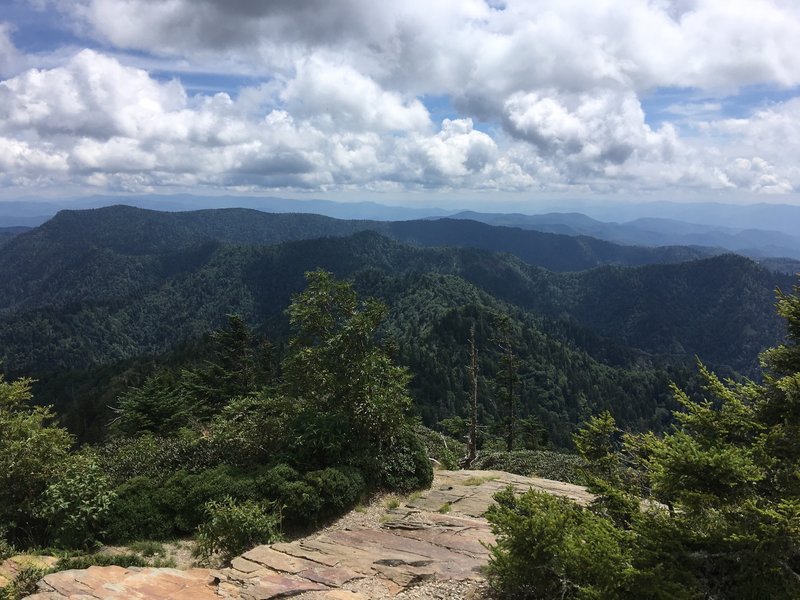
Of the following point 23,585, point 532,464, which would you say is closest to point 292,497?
point 23,585

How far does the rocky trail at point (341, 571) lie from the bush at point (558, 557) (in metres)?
1.23

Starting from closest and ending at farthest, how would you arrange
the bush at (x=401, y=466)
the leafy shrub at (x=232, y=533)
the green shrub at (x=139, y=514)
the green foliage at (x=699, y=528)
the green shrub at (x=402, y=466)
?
the green foliage at (x=699, y=528) → the leafy shrub at (x=232, y=533) → the green shrub at (x=139, y=514) → the bush at (x=401, y=466) → the green shrub at (x=402, y=466)

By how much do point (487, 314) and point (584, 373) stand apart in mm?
39905

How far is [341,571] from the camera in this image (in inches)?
408

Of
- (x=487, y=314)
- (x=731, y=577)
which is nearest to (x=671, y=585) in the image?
(x=731, y=577)

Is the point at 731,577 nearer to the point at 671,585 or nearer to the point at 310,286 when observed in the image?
the point at 671,585

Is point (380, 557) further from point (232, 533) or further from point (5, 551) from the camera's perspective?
point (5, 551)

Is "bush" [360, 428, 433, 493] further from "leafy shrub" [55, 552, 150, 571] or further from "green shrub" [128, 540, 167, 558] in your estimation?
"leafy shrub" [55, 552, 150, 571]

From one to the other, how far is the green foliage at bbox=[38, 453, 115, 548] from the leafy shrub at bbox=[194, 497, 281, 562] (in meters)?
2.95

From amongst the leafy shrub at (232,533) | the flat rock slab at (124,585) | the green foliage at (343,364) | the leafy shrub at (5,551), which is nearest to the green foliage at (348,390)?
the green foliage at (343,364)

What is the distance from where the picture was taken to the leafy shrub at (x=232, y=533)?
11.5 metres

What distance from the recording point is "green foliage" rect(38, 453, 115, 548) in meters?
12.0

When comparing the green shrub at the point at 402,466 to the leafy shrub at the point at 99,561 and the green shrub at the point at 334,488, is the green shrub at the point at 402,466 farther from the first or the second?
the leafy shrub at the point at 99,561

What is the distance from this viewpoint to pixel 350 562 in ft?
35.8
